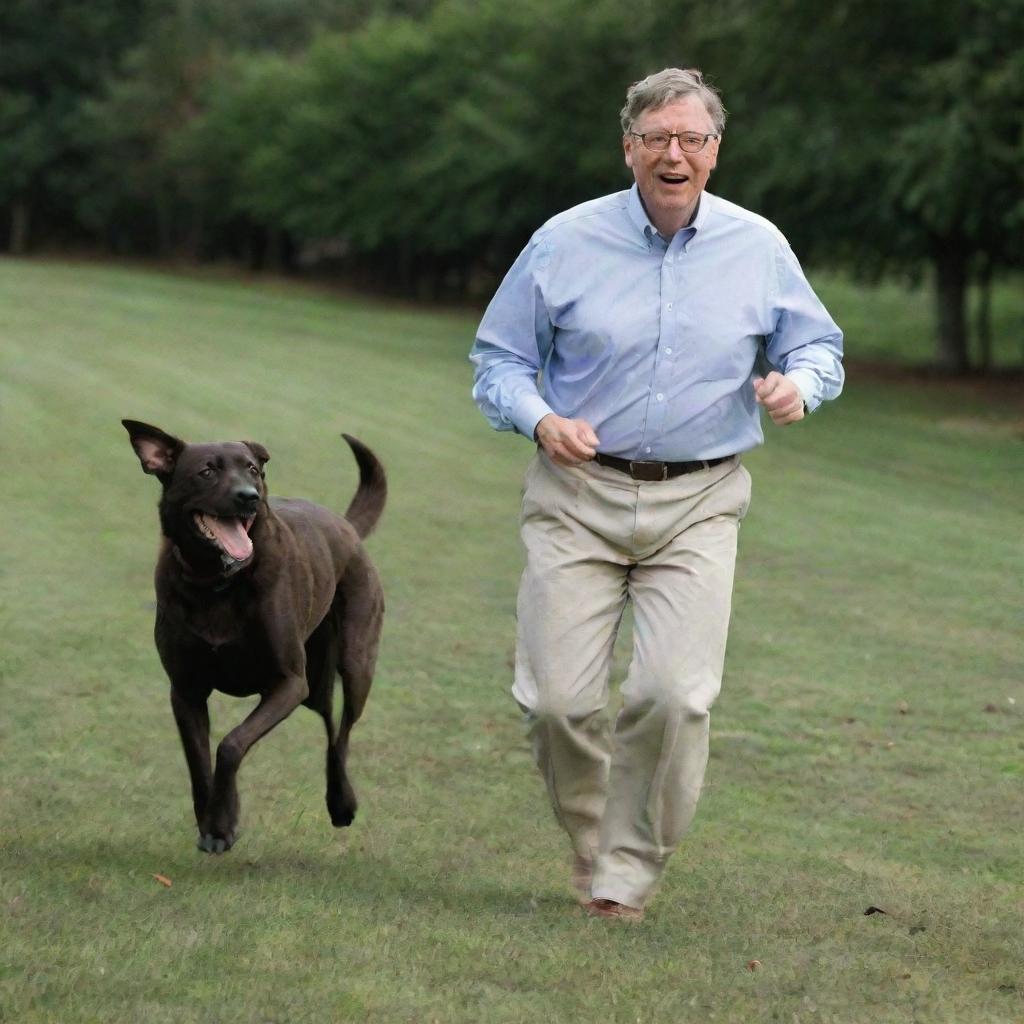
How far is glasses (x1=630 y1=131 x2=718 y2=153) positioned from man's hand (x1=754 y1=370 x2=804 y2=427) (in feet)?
2.08

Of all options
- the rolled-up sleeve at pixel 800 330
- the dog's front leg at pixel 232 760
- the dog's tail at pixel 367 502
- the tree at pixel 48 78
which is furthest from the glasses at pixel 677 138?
the tree at pixel 48 78

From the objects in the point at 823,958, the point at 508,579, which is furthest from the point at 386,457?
the point at 823,958

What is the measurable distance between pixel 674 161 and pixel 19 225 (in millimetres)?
63635

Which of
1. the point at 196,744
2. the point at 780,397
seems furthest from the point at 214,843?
the point at 780,397

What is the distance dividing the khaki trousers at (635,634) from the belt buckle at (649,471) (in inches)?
0.8

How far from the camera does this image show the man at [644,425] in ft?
15.8

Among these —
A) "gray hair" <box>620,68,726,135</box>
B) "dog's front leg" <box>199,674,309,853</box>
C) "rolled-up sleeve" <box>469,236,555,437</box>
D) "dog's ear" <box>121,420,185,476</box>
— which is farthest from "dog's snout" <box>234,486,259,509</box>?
"gray hair" <box>620,68,726,135</box>

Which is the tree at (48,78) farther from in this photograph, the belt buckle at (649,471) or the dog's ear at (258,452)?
the belt buckle at (649,471)

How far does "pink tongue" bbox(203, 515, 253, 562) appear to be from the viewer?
5.27m

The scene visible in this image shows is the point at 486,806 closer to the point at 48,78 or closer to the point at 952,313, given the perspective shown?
the point at 952,313

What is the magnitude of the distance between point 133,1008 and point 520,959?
38.7 inches

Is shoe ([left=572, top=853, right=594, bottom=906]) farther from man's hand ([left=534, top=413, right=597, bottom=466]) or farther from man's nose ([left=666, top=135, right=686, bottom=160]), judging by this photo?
man's nose ([left=666, top=135, right=686, bottom=160])

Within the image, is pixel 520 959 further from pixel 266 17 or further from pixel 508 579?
pixel 266 17

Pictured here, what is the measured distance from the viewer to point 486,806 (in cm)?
643
